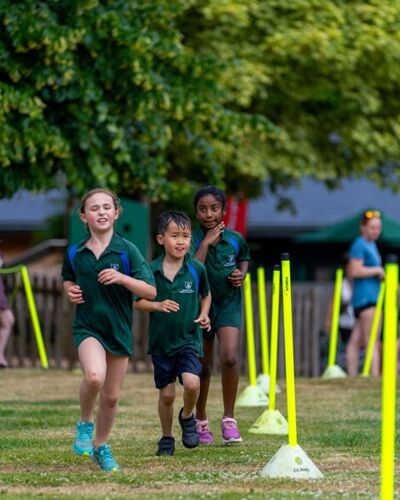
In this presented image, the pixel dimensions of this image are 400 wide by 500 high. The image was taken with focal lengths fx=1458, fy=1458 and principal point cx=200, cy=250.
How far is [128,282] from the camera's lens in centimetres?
820

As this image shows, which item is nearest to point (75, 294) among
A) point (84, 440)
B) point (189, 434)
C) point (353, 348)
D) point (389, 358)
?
point (84, 440)

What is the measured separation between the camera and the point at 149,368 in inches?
817

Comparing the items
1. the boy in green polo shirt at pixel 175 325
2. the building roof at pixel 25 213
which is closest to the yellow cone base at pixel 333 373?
the boy in green polo shirt at pixel 175 325

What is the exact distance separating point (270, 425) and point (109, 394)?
2673mm

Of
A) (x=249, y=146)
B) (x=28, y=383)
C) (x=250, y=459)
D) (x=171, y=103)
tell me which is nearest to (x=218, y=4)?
(x=249, y=146)

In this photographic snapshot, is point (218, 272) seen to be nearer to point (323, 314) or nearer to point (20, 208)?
→ point (323, 314)

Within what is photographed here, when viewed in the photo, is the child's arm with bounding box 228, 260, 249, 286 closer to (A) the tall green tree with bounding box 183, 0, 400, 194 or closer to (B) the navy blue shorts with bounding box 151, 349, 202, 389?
(B) the navy blue shorts with bounding box 151, 349, 202, 389

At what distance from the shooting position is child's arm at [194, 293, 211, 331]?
9.16 meters

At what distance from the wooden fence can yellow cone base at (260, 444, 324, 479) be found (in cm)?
1217

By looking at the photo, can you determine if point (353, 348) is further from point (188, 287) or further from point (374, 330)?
point (188, 287)

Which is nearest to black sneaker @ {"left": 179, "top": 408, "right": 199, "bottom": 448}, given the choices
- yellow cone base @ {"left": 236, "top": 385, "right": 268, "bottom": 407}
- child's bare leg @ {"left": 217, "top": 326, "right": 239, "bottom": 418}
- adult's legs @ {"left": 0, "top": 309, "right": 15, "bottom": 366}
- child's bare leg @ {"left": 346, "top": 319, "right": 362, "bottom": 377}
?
child's bare leg @ {"left": 217, "top": 326, "right": 239, "bottom": 418}

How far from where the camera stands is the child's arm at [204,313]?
916cm

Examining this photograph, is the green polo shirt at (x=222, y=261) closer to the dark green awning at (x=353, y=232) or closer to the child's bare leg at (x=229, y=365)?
the child's bare leg at (x=229, y=365)

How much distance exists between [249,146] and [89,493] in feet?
54.4
